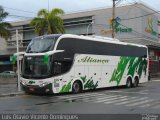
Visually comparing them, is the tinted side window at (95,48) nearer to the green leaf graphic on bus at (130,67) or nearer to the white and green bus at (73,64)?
the white and green bus at (73,64)

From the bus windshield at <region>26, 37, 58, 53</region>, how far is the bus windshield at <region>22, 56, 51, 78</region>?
62cm

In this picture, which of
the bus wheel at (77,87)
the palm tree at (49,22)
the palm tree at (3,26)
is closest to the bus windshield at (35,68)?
the bus wheel at (77,87)

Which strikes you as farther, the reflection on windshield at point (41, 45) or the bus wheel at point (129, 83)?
the bus wheel at point (129, 83)

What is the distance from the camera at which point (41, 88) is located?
76.9 feet

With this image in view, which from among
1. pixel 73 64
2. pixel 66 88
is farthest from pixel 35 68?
pixel 73 64

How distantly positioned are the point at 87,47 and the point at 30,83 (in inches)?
201

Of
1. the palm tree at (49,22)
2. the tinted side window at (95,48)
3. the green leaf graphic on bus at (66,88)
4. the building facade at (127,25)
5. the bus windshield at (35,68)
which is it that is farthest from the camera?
the building facade at (127,25)

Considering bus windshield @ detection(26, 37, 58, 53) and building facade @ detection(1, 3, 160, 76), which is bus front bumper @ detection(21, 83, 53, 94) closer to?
bus windshield @ detection(26, 37, 58, 53)

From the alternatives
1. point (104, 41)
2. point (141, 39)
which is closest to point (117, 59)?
point (104, 41)

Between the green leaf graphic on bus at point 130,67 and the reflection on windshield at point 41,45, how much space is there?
25.1 ft

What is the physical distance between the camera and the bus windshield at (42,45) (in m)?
23.8

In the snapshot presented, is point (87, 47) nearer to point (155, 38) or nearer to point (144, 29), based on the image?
point (144, 29)

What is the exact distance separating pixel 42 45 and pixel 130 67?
10.4 meters

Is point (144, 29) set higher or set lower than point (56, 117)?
higher
